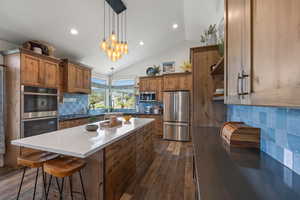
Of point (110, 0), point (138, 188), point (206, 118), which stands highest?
point (110, 0)

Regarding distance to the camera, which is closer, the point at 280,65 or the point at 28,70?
the point at 280,65

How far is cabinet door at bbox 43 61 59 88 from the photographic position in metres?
2.95

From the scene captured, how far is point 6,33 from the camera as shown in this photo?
2582mm

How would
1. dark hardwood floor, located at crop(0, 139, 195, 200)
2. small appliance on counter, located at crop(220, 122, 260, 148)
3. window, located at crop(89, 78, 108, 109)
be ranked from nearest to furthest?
small appliance on counter, located at crop(220, 122, 260, 148), dark hardwood floor, located at crop(0, 139, 195, 200), window, located at crop(89, 78, 108, 109)

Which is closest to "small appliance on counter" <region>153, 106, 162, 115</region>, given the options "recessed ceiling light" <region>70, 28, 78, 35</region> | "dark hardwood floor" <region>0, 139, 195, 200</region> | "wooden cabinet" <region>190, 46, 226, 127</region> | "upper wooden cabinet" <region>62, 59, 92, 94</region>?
"dark hardwood floor" <region>0, 139, 195, 200</region>

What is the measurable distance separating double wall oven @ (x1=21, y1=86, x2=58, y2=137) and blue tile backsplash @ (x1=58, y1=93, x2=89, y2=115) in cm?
80

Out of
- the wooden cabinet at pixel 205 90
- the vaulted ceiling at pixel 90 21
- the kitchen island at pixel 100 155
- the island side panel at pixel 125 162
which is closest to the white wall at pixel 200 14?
the vaulted ceiling at pixel 90 21

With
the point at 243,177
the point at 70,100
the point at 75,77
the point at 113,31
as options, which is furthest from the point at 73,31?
the point at 243,177

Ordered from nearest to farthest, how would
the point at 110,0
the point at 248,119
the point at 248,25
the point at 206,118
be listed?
the point at 248,25 < the point at 248,119 < the point at 206,118 < the point at 110,0

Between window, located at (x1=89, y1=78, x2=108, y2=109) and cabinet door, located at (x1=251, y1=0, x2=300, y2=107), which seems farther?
window, located at (x1=89, y1=78, x2=108, y2=109)

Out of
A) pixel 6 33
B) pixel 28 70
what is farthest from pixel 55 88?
pixel 6 33

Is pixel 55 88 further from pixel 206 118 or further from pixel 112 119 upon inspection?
pixel 206 118

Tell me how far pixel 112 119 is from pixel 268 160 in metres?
2.00

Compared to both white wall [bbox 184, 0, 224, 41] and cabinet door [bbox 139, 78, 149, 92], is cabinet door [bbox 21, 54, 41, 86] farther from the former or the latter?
white wall [bbox 184, 0, 224, 41]
